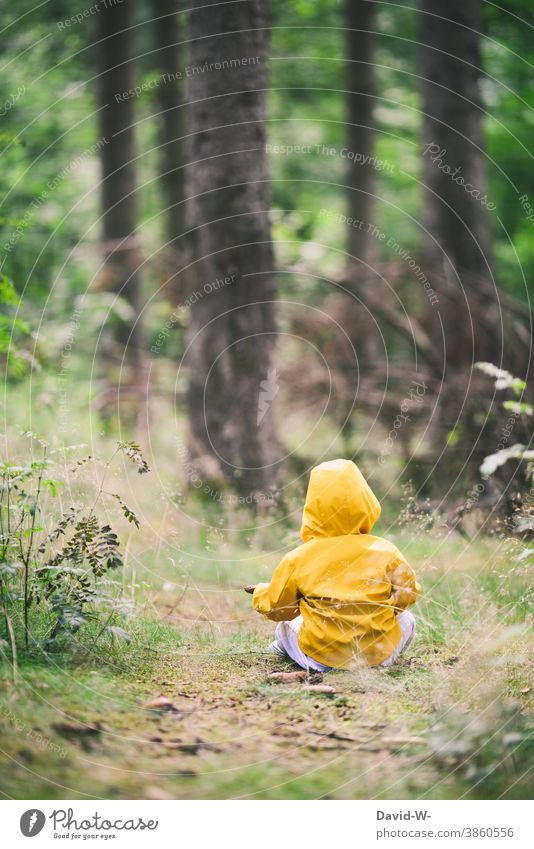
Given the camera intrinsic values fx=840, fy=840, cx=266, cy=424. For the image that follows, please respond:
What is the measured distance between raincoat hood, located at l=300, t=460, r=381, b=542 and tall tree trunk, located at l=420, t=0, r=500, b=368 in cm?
494

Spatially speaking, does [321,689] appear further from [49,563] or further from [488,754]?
[49,563]

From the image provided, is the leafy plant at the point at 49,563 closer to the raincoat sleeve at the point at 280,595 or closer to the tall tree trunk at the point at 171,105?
the raincoat sleeve at the point at 280,595

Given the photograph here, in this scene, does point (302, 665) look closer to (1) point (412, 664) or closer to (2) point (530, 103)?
(1) point (412, 664)

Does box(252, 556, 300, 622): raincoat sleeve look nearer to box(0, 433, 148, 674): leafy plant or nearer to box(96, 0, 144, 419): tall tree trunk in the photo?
box(0, 433, 148, 674): leafy plant

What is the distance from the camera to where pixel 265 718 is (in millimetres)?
3557

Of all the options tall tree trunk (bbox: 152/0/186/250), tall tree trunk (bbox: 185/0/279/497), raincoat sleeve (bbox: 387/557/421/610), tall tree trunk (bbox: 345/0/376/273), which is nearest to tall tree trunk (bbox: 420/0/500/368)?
tall tree trunk (bbox: 185/0/279/497)

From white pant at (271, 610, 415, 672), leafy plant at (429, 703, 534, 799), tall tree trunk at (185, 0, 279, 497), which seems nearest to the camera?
leafy plant at (429, 703, 534, 799)

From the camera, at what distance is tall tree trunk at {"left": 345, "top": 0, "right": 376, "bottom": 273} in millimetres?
13453

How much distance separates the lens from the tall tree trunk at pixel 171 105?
12.7 metres

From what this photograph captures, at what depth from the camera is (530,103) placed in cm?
1445

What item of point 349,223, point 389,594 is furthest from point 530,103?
point 389,594

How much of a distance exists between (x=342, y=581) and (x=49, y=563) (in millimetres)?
1464

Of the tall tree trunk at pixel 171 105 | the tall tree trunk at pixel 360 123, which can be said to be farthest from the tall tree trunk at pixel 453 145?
the tall tree trunk at pixel 171 105

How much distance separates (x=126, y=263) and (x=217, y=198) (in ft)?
18.5
